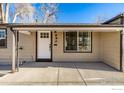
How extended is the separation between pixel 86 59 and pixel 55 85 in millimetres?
7868

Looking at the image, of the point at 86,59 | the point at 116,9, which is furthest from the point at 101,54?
the point at 116,9

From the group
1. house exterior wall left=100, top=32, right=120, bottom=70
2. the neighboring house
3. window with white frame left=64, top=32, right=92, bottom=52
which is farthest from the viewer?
window with white frame left=64, top=32, right=92, bottom=52

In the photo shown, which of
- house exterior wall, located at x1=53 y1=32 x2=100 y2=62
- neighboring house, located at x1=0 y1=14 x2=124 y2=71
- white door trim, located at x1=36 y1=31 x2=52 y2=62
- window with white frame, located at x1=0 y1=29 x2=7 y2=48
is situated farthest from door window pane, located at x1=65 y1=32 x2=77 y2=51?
window with white frame, located at x1=0 y1=29 x2=7 y2=48

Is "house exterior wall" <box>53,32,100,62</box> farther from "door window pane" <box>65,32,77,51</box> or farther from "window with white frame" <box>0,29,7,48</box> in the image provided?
"window with white frame" <box>0,29,7,48</box>

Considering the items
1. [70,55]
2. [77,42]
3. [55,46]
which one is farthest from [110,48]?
[55,46]

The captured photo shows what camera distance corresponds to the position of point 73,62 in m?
15.2

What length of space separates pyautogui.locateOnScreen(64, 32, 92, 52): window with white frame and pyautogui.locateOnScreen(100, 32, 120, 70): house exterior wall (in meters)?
1.00

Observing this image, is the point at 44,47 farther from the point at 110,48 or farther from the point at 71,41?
Answer: the point at 110,48

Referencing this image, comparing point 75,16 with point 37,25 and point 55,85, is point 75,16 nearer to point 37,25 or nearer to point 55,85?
point 37,25

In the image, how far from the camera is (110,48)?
1312cm

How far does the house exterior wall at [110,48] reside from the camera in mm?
11695

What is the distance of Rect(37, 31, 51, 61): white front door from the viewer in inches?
604

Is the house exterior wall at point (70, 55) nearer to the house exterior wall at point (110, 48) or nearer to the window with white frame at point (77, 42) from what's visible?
the window with white frame at point (77, 42)

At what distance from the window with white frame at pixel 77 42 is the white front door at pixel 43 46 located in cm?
123
